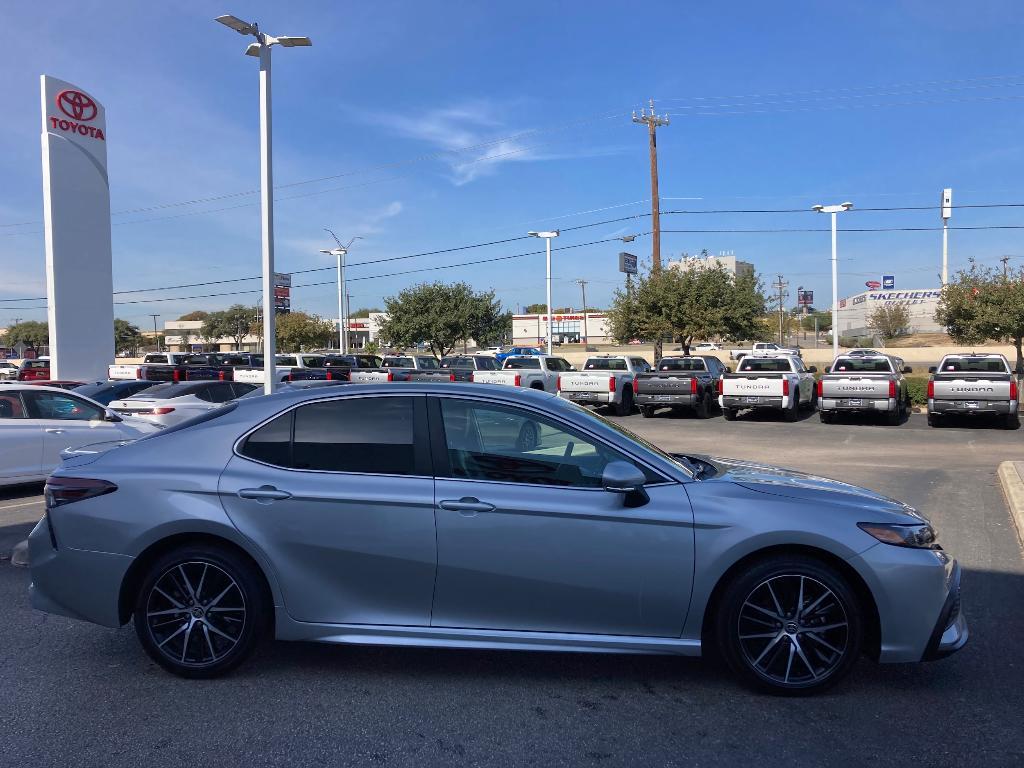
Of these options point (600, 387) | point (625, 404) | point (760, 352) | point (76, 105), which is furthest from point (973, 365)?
point (76, 105)

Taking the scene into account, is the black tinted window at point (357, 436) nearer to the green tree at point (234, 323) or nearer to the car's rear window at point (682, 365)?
the car's rear window at point (682, 365)

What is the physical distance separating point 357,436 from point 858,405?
17568 millimetres

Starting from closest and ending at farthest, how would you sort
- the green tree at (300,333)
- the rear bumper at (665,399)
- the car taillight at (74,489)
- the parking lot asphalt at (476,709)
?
the parking lot asphalt at (476,709)
the car taillight at (74,489)
the rear bumper at (665,399)
the green tree at (300,333)

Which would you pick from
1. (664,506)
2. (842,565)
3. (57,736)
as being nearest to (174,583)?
(57,736)

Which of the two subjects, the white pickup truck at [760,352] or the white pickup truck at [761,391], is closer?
the white pickup truck at [761,391]

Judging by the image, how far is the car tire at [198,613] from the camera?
4.19 metres

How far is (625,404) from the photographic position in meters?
24.6

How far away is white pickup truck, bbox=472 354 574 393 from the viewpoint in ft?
75.6

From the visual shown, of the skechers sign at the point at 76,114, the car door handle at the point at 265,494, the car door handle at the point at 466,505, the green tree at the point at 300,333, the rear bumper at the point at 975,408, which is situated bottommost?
the rear bumper at the point at 975,408

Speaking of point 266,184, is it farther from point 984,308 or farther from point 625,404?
point 984,308

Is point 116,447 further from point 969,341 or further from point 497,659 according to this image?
point 969,341

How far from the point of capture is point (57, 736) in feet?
12.0

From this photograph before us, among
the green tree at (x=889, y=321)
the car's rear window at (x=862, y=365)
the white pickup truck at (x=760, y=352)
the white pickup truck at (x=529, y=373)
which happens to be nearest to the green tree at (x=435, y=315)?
the white pickup truck at (x=760, y=352)

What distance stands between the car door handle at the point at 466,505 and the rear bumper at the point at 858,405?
1745 centimetres
